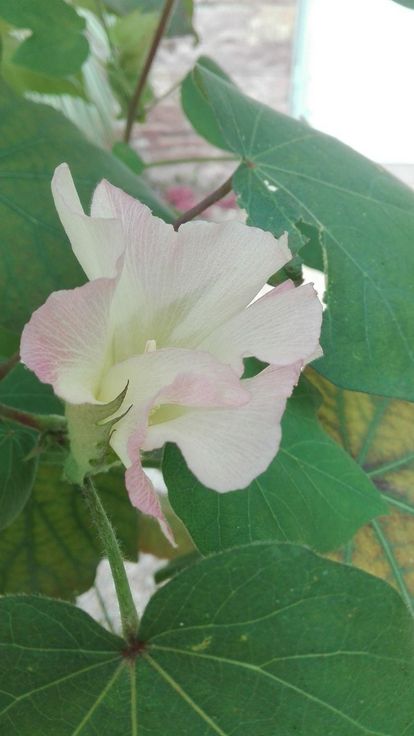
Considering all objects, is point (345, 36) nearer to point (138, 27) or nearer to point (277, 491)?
point (138, 27)

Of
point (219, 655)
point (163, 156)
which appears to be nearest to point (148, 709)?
point (219, 655)

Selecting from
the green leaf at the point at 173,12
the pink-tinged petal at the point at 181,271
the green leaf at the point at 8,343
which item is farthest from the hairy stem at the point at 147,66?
the pink-tinged petal at the point at 181,271

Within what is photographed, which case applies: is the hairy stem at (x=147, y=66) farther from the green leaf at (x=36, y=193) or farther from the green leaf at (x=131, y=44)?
the green leaf at (x=36, y=193)

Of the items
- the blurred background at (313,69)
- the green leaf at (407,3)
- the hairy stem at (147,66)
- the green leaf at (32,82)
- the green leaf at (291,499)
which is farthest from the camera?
the blurred background at (313,69)

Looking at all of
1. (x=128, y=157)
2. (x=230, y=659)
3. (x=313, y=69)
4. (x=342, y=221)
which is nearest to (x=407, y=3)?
(x=342, y=221)

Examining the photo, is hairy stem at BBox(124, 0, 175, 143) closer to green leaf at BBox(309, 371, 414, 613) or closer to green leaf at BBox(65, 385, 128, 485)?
green leaf at BBox(309, 371, 414, 613)

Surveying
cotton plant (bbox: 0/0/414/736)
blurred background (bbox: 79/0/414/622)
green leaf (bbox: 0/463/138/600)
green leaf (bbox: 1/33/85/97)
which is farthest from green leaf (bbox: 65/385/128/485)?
blurred background (bbox: 79/0/414/622)

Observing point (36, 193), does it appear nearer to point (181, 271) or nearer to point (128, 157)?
point (181, 271)
